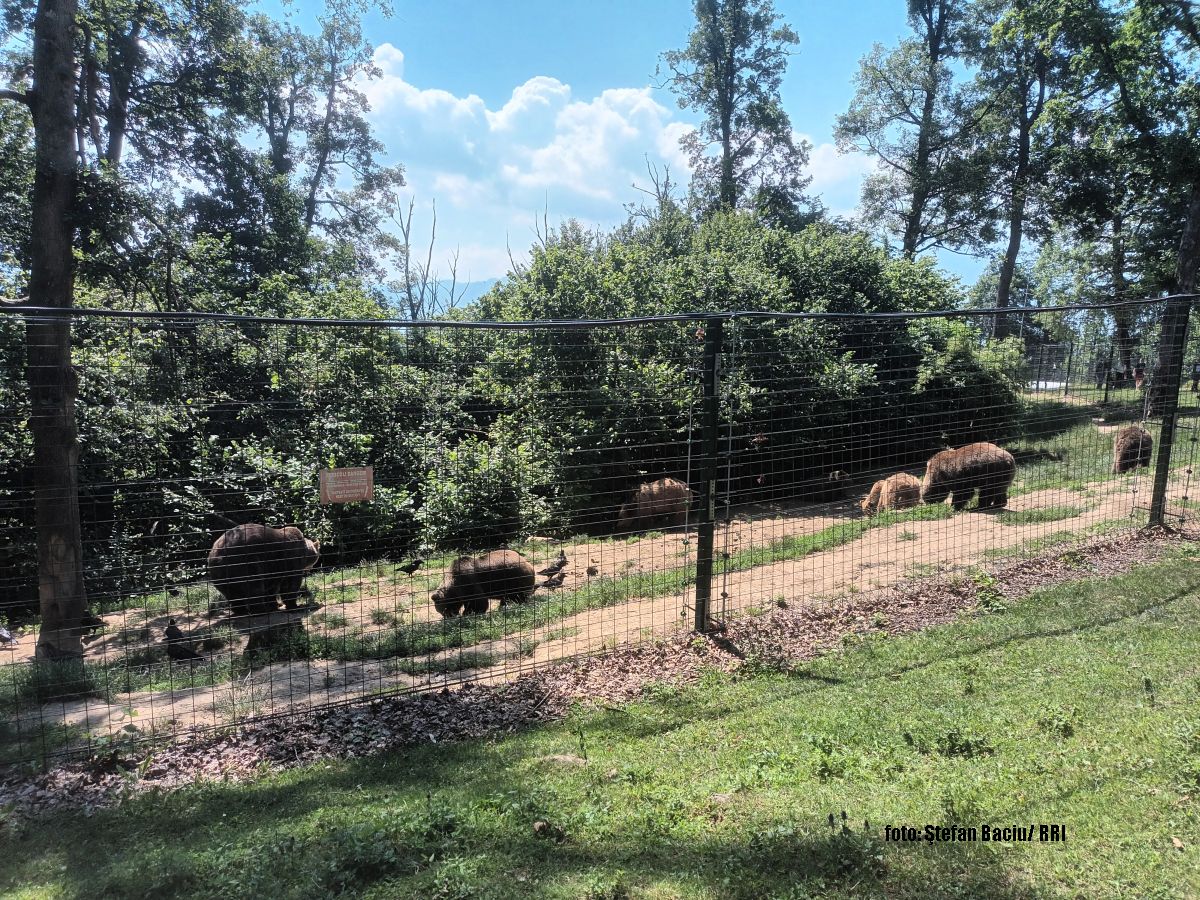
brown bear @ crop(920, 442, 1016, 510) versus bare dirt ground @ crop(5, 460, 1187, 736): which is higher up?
brown bear @ crop(920, 442, 1016, 510)

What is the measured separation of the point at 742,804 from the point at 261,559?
6.09 metres

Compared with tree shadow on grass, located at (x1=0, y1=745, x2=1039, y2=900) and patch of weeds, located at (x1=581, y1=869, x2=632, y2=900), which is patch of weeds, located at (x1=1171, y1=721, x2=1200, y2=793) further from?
patch of weeds, located at (x1=581, y1=869, x2=632, y2=900)

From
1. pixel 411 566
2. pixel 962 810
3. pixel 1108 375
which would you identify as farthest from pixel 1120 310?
pixel 411 566

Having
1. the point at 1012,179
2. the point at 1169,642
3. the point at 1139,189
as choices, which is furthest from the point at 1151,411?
the point at 1012,179

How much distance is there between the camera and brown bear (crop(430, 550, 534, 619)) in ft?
24.2

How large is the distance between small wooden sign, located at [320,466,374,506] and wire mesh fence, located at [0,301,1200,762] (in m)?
0.02

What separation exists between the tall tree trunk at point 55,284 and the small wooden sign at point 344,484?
2402 millimetres

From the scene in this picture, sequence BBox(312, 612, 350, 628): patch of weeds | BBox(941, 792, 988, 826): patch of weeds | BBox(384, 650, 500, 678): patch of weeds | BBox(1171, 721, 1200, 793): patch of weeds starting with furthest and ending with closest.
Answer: BBox(312, 612, 350, 628): patch of weeds < BBox(384, 650, 500, 678): patch of weeds < BBox(1171, 721, 1200, 793): patch of weeds < BBox(941, 792, 988, 826): patch of weeds

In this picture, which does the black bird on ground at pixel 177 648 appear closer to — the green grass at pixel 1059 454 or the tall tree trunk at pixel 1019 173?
the green grass at pixel 1059 454

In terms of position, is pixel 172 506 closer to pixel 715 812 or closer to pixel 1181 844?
pixel 715 812

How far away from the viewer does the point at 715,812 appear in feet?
9.91

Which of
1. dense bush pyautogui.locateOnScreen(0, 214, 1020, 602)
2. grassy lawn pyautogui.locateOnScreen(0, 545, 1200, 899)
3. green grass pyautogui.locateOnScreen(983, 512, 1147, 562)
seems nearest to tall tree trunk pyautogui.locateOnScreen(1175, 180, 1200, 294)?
dense bush pyautogui.locateOnScreen(0, 214, 1020, 602)

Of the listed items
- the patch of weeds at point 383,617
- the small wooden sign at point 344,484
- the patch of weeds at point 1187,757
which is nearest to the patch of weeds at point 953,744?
the patch of weeds at point 1187,757

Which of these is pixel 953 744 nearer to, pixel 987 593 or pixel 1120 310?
pixel 987 593
